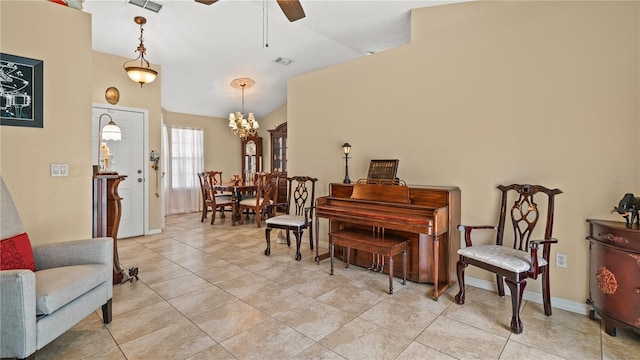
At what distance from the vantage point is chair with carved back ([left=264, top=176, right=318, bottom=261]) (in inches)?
157

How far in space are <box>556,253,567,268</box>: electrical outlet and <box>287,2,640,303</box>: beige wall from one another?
0.05 metres

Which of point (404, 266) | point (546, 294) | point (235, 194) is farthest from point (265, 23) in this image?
point (546, 294)

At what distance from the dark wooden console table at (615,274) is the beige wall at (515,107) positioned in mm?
231

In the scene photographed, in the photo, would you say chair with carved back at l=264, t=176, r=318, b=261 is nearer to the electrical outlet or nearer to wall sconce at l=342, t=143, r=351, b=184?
wall sconce at l=342, t=143, r=351, b=184

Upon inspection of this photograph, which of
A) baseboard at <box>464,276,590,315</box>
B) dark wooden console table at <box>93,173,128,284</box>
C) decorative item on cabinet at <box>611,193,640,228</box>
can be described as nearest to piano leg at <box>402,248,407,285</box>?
baseboard at <box>464,276,590,315</box>

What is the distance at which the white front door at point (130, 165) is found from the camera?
4.96 meters

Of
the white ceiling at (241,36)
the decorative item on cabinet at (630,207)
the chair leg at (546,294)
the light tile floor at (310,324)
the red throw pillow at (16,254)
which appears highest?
the white ceiling at (241,36)

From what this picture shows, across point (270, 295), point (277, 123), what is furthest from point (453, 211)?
point (277, 123)

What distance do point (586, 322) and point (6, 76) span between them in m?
4.91

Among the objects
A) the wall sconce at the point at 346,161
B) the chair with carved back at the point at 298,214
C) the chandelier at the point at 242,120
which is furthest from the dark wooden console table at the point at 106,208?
the chandelier at the point at 242,120

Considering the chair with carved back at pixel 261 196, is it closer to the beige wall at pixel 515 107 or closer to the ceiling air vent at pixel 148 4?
the beige wall at pixel 515 107

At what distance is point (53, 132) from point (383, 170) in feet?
10.4

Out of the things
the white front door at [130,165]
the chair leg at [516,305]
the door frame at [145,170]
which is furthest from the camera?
the door frame at [145,170]

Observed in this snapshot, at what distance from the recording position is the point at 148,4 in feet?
12.4
